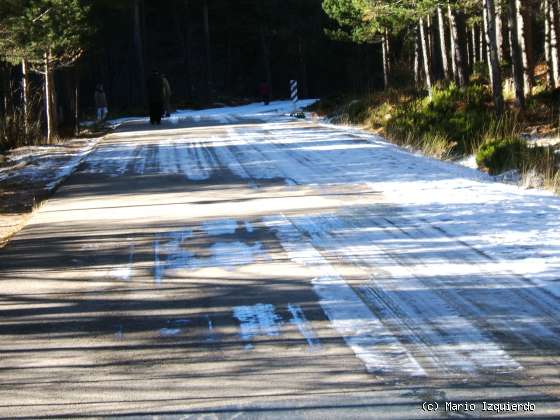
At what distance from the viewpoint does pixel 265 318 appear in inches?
251

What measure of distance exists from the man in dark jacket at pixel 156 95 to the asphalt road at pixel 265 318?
1913 cm

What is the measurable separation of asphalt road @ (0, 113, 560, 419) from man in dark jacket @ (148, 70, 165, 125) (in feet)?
62.8

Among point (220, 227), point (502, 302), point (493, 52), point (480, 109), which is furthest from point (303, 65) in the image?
point (502, 302)

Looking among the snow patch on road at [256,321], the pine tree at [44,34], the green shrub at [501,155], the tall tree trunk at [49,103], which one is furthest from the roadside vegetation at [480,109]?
the tall tree trunk at [49,103]

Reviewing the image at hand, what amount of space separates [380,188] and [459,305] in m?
6.36

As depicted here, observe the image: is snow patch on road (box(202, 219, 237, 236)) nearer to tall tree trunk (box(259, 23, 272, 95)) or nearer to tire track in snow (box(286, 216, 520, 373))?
tire track in snow (box(286, 216, 520, 373))

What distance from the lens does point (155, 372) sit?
17.6ft

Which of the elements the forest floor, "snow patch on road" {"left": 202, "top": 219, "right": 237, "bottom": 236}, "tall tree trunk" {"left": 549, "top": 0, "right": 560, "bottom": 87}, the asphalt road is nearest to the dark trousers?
the forest floor

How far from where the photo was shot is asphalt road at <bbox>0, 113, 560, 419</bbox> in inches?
192

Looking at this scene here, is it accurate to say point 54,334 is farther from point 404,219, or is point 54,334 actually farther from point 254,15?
point 254,15

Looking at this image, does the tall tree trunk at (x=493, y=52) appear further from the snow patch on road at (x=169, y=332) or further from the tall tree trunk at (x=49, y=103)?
the snow patch on road at (x=169, y=332)

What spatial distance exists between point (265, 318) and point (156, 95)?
25617mm

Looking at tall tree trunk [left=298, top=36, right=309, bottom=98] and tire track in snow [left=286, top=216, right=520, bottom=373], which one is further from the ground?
tall tree trunk [left=298, top=36, right=309, bottom=98]

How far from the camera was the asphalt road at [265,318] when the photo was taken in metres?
4.87
